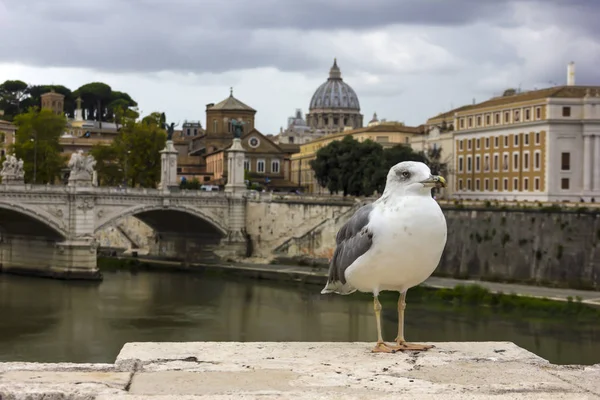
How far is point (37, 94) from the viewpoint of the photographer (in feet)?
301

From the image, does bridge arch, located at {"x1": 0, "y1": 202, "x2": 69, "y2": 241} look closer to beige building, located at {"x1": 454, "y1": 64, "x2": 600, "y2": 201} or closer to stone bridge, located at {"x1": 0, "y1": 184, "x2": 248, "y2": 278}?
stone bridge, located at {"x1": 0, "y1": 184, "x2": 248, "y2": 278}

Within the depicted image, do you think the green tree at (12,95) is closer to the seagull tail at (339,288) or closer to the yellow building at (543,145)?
the yellow building at (543,145)

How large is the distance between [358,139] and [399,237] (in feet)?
215

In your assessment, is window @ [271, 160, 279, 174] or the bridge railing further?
window @ [271, 160, 279, 174]

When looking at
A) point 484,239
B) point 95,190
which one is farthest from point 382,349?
point 95,190

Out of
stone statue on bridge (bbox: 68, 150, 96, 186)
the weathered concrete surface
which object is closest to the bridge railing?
stone statue on bridge (bbox: 68, 150, 96, 186)

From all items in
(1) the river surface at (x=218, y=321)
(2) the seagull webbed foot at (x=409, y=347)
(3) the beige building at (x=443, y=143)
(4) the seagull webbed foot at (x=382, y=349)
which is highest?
(3) the beige building at (x=443, y=143)

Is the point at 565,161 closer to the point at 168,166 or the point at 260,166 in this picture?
the point at 168,166

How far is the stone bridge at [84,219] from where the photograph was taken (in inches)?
1463

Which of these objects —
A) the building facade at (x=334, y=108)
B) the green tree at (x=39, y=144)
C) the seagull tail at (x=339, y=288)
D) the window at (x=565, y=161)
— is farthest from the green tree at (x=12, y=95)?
the seagull tail at (x=339, y=288)

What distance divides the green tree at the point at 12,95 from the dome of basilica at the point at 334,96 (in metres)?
42.9

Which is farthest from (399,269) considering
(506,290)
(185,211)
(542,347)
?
(185,211)

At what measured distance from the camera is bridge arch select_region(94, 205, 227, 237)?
39188 millimetres

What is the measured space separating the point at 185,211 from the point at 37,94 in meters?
54.9
